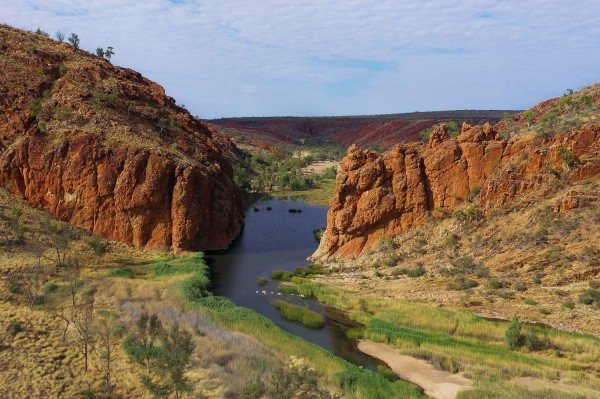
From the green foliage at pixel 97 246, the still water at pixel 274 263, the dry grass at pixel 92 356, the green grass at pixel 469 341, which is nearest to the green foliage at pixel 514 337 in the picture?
the green grass at pixel 469 341

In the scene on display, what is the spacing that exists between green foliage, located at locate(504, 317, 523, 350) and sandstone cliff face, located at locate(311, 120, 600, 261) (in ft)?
52.2

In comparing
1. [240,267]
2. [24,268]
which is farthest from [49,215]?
[240,267]

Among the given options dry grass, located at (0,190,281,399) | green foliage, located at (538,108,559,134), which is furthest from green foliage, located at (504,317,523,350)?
green foliage, located at (538,108,559,134)

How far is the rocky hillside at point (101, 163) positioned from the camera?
152ft

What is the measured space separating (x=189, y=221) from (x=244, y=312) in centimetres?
1875

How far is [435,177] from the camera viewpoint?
4378 centimetres

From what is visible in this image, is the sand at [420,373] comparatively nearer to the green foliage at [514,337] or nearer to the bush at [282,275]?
the green foliage at [514,337]

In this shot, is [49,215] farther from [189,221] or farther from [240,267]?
[240,267]

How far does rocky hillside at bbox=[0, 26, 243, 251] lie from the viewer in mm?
46375

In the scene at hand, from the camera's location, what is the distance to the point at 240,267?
144ft

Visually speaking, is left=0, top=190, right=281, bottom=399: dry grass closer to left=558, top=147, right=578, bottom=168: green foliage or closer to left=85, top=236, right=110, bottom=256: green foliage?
left=85, top=236, right=110, bottom=256: green foliage

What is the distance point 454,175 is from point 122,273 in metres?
30.3

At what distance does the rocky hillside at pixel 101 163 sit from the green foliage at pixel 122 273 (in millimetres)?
7888

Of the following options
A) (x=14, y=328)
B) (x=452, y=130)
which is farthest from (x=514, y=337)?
(x=452, y=130)
